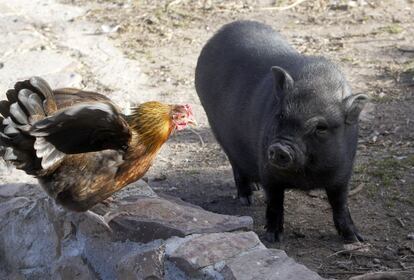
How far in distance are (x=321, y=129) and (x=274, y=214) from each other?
689mm

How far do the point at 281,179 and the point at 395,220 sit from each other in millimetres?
817

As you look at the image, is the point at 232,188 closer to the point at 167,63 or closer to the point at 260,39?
the point at 260,39

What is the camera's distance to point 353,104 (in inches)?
202

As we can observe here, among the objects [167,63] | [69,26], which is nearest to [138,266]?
[167,63]

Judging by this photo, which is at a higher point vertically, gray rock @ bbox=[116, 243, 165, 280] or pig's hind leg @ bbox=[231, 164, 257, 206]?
gray rock @ bbox=[116, 243, 165, 280]

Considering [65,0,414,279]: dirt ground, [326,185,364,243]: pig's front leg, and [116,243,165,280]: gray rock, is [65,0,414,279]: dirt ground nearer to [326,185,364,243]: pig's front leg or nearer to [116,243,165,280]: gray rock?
[326,185,364,243]: pig's front leg

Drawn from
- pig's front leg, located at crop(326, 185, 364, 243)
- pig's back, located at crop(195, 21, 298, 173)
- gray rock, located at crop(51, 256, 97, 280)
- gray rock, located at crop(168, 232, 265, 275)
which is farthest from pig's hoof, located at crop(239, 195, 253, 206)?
gray rock, located at crop(168, 232, 265, 275)

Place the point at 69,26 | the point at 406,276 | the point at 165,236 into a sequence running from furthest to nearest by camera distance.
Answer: the point at 69,26
the point at 165,236
the point at 406,276

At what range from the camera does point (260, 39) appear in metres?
→ 6.30

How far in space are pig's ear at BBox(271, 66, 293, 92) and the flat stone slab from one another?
89cm

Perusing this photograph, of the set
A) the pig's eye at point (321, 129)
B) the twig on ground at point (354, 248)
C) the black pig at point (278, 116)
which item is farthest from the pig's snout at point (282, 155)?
the twig on ground at point (354, 248)

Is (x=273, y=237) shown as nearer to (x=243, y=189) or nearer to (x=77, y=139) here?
(x=243, y=189)

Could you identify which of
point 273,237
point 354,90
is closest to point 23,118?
point 273,237

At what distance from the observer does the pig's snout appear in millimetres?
4953
